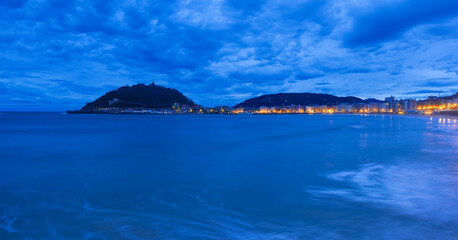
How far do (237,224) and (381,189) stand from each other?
4.19 meters

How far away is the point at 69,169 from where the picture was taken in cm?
998

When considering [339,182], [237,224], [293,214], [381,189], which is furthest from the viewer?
[339,182]

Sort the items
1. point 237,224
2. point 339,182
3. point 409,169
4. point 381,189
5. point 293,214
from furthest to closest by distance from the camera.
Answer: point 409,169 < point 339,182 < point 381,189 < point 293,214 < point 237,224

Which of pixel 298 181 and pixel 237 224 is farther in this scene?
pixel 298 181

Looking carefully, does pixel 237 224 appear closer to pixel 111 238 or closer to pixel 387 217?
pixel 111 238

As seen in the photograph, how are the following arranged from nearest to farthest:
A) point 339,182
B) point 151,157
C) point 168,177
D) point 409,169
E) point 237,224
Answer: point 237,224 < point 339,182 < point 168,177 < point 409,169 < point 151,157

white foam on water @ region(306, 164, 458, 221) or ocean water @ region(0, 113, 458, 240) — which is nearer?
ocean water @ region(0, 113, 458, 240)

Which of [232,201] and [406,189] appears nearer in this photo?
[232,201]

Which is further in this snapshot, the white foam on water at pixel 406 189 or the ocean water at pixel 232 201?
the white foam on water at pixel 406 189

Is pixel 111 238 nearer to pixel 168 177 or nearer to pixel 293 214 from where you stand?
pixel 293 214

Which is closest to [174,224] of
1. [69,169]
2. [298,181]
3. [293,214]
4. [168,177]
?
[293,214]

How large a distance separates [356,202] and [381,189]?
1446 mm

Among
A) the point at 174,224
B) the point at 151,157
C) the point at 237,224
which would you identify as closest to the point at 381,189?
the point at 237,224

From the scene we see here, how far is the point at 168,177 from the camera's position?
28.1 feet
